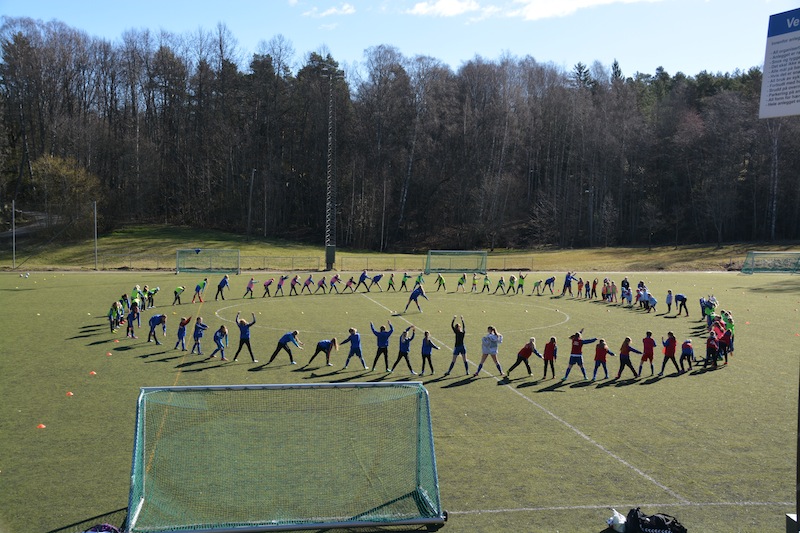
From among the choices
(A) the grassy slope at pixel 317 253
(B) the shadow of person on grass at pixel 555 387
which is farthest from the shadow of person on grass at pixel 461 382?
(A) the grassy slope at pixel 317 253

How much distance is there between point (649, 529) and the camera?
348 inches

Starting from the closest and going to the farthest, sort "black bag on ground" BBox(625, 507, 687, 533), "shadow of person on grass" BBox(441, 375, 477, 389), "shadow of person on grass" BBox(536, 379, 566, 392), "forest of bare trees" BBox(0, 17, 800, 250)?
"black bag on ground" BBox(625, 507, 687, 533)
"shadow of person on grass" BBox(536, 379, 566, 392)
"shadow of person on grass" BBox(441, 375, 477, 389)
"forest of bare trees" BBox(0, 17, 800, 250)

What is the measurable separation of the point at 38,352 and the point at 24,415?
7.08 metres

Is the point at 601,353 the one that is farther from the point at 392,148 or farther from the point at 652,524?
the point at 392,148

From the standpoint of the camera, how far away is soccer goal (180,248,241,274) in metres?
49.2

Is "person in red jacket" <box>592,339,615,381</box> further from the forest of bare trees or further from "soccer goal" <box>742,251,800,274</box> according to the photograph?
the forest of bare trees

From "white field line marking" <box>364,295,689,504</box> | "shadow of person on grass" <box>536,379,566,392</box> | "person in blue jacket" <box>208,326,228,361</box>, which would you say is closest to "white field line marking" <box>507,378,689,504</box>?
"white field line marking" <box>364,295,689,504</box>

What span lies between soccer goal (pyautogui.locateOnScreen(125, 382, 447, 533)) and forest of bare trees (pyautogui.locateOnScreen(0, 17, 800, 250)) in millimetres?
54293

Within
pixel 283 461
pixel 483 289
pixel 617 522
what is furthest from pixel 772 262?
pixel 283 461

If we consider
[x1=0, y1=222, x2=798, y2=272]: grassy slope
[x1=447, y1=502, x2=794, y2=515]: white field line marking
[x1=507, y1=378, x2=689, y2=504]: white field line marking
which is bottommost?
[x1=447, y1=502, x2=794, y2=515]: white field line marking

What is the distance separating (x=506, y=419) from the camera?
14.4 meters

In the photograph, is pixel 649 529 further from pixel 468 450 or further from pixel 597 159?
pixel 597 159

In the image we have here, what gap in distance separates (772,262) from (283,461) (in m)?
51.1

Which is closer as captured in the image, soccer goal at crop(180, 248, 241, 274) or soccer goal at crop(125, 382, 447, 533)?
soccer goal at crop(125, 382, 447, 533)
